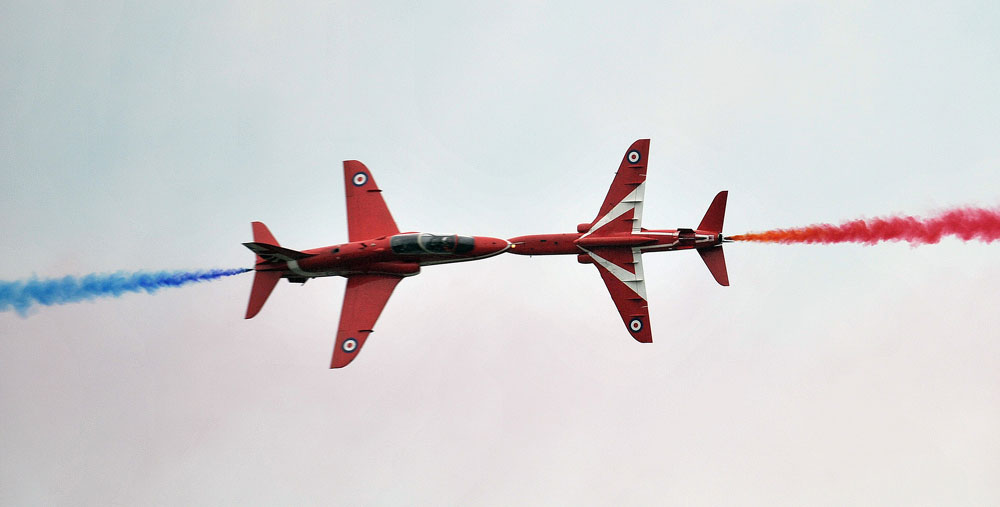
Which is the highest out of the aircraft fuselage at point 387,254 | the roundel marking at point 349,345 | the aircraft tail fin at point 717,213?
the aircraft tail fin at point 717,213

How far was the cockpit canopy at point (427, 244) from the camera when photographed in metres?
48.8

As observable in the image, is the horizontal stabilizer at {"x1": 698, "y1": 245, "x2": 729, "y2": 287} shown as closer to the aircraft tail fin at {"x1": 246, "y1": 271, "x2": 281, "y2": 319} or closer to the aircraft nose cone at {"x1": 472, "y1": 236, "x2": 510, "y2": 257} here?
the aircraft nose cone at {"x1": 472, "y1": 236, "x2": 510, "y2": 257}

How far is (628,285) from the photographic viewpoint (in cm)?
4866

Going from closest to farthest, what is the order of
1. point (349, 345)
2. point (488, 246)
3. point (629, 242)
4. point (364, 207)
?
point (349, 345)
point (629, 242)
point (488, 246)
point (364, 207)

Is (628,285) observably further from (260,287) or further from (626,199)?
(260,287)

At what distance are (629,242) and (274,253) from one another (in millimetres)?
15523

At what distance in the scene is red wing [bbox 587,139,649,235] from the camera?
161 feet

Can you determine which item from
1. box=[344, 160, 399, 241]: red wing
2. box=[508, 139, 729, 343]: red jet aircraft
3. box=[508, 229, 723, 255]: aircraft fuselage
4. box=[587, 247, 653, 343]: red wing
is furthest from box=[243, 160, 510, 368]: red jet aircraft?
box=[587, 247, 653, 343]: red wing

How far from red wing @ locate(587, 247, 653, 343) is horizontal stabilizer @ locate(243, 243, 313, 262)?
13069 mm

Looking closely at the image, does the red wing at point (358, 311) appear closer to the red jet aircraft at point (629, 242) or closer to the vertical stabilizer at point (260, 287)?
the vertical stabilizer at point (260, 287)

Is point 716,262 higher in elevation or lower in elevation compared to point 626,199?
lower

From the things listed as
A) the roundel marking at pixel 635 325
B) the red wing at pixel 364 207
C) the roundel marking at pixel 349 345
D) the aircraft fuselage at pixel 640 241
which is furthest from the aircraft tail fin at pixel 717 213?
the roundel marking at pixel 349 345

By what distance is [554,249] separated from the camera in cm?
4934

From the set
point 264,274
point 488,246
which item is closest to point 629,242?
point 488,246
